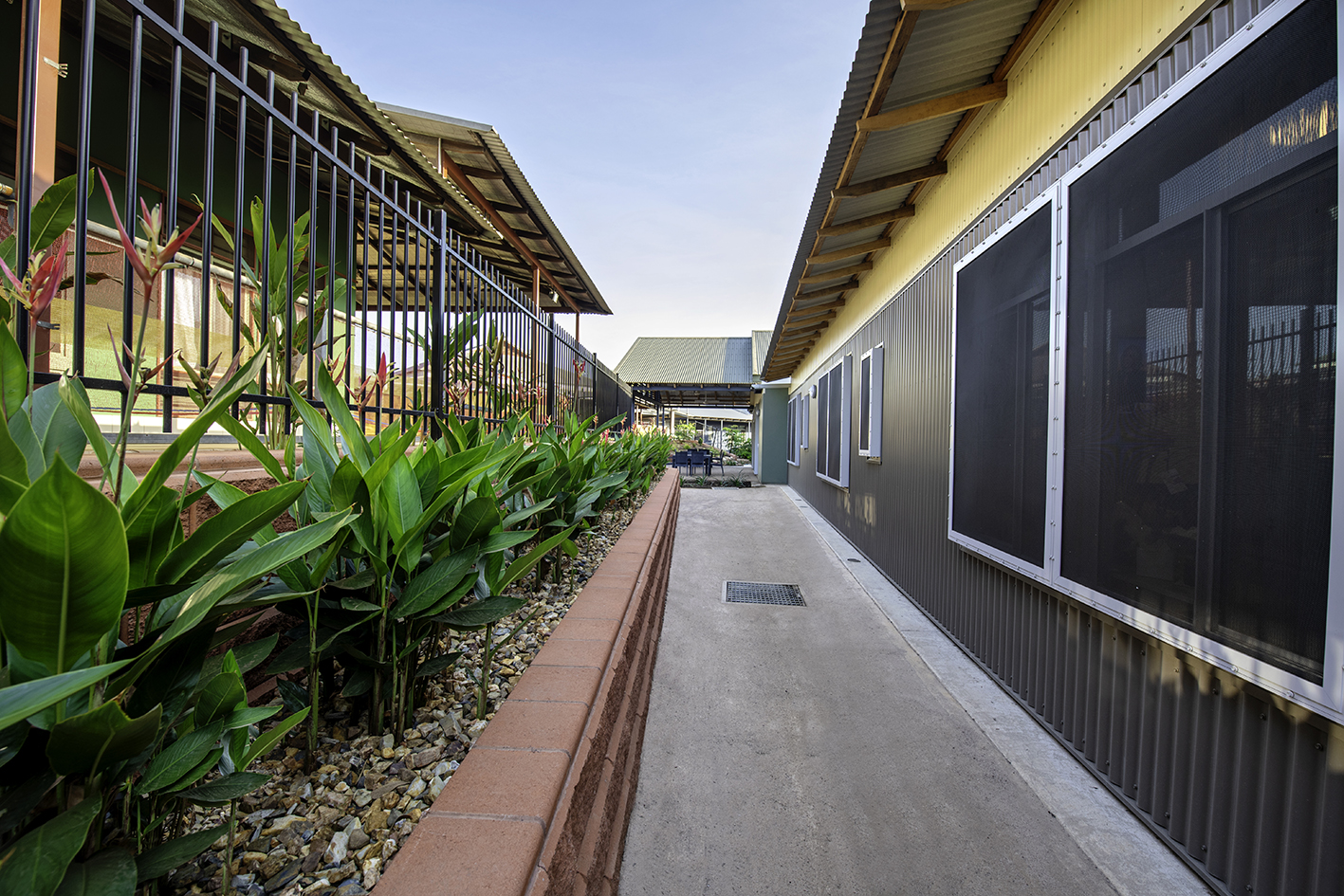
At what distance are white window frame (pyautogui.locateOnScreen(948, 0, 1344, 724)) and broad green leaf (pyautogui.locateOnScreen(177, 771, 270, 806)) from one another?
2074 millimetres

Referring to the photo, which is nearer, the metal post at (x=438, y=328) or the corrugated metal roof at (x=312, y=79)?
the metal post at (x=438, y=328)

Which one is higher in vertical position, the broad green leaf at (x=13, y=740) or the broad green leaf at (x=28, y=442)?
the broad green leaf at (x=28, y=442)

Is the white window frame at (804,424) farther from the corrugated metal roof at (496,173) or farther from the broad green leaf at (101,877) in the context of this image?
the broad green leaf at (101,877)

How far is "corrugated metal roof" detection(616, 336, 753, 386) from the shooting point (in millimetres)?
18984

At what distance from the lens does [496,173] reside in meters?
6.75

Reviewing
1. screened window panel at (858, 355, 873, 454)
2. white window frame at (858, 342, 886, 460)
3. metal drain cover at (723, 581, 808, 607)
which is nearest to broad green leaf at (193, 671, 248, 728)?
metal drain cover at (723, 581, 808, 607)

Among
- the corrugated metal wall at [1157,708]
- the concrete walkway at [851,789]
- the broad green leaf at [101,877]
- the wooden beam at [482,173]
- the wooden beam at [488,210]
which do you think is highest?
the wooden beam at [482,173]

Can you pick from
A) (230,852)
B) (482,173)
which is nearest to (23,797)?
(230,852)

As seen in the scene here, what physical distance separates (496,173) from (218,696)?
7013 millimetres

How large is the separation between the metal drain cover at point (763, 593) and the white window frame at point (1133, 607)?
1616 millimetres

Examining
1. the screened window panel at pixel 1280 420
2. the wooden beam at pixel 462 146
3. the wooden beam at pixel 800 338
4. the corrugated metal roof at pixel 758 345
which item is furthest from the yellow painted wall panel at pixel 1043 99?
the corrugated metal roof at pixel 758 345

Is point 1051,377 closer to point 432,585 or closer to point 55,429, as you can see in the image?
point 432,585

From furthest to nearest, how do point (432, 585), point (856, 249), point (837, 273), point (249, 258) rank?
point (249, 258) → point (837, 273) → point (856, 249) → point (432, 585)

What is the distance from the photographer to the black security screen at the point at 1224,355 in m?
1.36
